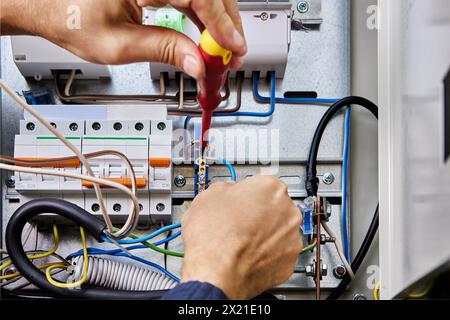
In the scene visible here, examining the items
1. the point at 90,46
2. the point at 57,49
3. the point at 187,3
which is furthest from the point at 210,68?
the point at 57,49

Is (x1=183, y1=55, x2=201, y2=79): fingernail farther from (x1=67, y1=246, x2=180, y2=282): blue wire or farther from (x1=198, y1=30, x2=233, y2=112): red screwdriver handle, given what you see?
(x1=67, y1=246, x2=180, y2=282): blue wire

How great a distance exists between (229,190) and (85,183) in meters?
0.34

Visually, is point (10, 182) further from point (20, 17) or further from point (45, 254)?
point (20, 17)

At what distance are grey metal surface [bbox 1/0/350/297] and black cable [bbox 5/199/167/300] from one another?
0.45 feet

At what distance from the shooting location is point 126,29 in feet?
2.76

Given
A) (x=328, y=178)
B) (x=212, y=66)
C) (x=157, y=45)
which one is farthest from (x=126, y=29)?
(x=328, y=178)

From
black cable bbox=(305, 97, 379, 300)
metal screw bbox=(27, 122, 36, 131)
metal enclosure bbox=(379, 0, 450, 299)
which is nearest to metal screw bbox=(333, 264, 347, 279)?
black cable bbox=(305, 97, 379, 300)

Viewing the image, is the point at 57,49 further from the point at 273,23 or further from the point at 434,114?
the point at 434,114

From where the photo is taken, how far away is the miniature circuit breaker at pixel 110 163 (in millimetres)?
1025

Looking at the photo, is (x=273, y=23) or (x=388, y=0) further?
(x=273, y=23)

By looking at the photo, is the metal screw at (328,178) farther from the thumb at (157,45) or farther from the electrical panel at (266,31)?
the thumb at (157,45)

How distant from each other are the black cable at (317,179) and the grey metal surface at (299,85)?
0.04 metres

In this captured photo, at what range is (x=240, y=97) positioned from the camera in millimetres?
1113

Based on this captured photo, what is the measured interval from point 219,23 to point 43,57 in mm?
489
